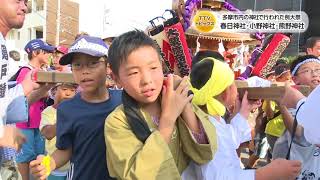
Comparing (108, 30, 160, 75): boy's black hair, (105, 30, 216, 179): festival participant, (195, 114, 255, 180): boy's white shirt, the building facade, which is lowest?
(195, 114, 255, 180): boy's white shirt

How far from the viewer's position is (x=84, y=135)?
225 centimetres

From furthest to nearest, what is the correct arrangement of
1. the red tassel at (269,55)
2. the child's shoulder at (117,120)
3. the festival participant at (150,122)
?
1. the red tassel at (269,55)
2. the child's shoulder at (117,120)
3. the festival participant at (150,122)

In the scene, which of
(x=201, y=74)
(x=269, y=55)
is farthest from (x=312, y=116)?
(x=269, y=55)

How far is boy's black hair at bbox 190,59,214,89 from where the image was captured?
195 cm

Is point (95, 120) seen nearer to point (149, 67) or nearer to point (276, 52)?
point (149, 67)

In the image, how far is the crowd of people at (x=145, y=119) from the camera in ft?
5.52

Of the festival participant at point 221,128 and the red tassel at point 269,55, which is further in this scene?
the red tassel at point 269,55

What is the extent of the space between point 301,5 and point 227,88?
26.4 m

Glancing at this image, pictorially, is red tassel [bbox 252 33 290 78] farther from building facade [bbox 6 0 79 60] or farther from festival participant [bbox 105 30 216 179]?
building facade [bbox 6 0 79 60]

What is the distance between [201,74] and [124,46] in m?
0.43

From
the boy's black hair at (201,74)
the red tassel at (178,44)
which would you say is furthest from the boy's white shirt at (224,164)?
the red tassel at (178,44)

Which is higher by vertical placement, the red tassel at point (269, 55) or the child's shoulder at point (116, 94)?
the red tassel at point (269, 55)

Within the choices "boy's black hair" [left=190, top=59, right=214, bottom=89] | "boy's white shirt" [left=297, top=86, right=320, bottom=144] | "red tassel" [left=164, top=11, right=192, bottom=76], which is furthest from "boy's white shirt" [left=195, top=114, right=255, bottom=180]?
"red tassel" [left=164, top=11, right=192, bottom=76]

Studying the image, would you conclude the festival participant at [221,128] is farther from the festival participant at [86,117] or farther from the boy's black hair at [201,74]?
the festival participant at [86,117]
